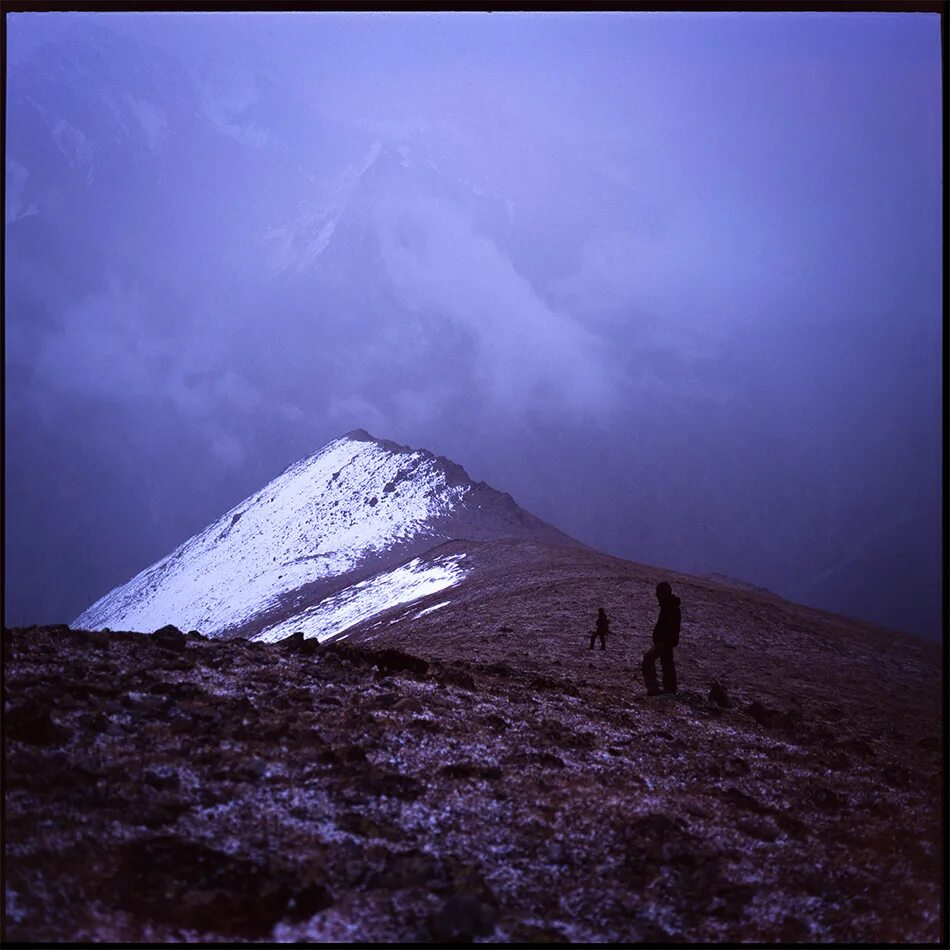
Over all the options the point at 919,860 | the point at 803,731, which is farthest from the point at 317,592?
the point at 919,860

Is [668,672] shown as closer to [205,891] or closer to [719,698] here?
[719,698]

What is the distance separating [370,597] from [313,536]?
26322 millimetres

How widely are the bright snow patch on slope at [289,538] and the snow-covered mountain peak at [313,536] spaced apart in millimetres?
156

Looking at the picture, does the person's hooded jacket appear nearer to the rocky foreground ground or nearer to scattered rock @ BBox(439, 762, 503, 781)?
the rocky foreground ground

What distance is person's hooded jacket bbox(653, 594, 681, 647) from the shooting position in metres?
14.4

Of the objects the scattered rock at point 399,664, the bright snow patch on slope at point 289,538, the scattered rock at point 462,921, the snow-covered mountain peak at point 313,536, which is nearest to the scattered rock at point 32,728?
the scattered rock at point 462,921

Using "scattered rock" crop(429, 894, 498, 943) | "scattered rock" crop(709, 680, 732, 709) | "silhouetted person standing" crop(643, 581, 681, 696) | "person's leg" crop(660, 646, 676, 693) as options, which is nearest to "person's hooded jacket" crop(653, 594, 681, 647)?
"silhouetted person standing" crop(643, 581, 681, 696)

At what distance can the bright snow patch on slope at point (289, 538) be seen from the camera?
65875 mm

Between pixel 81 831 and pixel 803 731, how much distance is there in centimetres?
1044

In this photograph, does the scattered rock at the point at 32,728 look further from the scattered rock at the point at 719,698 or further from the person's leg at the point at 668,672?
the scattered rock at the point at 719,698

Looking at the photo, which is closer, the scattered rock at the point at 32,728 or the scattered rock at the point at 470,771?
the scattered rock at the point at 32,728

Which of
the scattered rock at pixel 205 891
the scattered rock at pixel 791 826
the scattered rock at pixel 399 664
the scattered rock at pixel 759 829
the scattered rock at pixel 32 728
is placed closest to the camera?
the scattered rock at pixel 205 891

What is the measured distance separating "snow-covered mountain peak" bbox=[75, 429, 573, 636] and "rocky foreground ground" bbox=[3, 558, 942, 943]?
44359mm

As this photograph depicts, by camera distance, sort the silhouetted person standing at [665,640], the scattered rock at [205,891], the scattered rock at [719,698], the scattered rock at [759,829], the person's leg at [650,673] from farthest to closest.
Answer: the person's leg at [650,673], the scattered rock at [719,698], the silhouetted person standing at [665,640], the scattered rock at [759,829], the scattered rock at [205,891]
